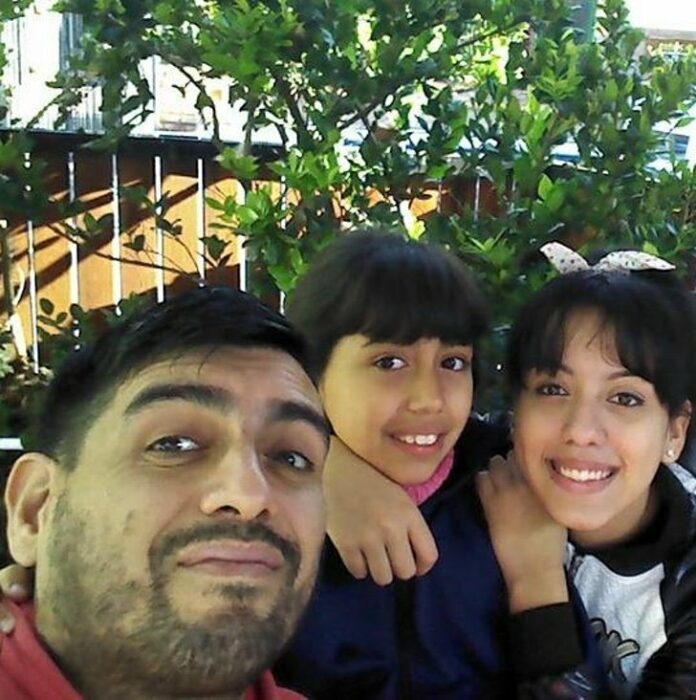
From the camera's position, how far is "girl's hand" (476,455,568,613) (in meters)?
1.56

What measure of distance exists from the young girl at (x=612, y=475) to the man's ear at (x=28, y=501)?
751 mm

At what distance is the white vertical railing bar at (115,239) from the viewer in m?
3.00

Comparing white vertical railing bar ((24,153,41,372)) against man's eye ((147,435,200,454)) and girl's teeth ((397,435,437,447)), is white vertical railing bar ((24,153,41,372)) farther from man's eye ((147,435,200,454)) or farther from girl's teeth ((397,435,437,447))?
man's eye ((147,435,200,454))

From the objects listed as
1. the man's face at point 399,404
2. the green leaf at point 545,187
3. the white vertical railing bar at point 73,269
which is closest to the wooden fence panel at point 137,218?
the white vertical railing bar at point 73,269

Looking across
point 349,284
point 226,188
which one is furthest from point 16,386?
point 349,284

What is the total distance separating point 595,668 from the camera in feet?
5.00

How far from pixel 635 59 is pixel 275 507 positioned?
156 cm

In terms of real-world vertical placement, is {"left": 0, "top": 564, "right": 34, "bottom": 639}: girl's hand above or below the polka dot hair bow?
below

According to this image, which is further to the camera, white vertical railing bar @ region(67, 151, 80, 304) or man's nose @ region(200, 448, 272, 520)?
white vertical railing bar @ region(67, 151, 80, 304)

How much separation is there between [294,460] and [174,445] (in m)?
0.15

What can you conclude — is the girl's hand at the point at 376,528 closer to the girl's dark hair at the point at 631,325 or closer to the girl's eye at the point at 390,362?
the girl's eye at the point at 390,362

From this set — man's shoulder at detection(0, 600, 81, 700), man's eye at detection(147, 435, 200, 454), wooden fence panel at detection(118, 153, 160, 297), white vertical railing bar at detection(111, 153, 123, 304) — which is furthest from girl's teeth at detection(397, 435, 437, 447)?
wooden fence panel at detection(118, 153, 160, 297)

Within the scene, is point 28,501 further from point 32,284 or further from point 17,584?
point 32,284

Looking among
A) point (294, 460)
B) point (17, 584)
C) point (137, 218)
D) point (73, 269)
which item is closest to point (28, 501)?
point (17, 584)
